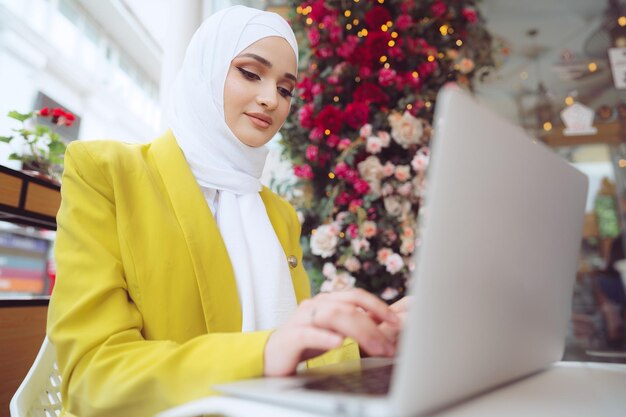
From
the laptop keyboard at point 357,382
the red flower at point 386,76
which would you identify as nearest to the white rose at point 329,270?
the red flower at point 386,76

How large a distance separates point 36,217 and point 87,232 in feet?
3.15

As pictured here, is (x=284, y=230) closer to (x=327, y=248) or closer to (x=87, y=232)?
(x=87, y=232)

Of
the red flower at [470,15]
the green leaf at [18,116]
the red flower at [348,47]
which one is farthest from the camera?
the red flower at [470,15]

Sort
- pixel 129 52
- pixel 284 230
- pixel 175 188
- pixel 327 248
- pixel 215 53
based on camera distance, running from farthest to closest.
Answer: pixel 129 52, pixel 327 248, pixel 284 230, pixel 215 53, pixel 175 188

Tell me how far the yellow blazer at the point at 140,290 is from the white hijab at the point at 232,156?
0.23 ft

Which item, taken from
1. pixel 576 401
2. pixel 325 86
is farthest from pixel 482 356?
pixel 325 86

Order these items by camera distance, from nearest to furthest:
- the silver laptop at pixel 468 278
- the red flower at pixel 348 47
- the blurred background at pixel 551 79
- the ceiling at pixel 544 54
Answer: the silver laptop at pixel 468 278 → the red flower at pixel 348 47 → the blurred background at pixel 551 79 → the ceiling at pixel 544 54

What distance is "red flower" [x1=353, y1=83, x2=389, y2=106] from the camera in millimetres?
2031

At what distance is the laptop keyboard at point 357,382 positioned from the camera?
337 mm

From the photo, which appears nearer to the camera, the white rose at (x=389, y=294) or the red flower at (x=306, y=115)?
the white rose at (x=389, y=294)

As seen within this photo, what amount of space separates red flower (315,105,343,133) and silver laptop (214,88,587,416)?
158 cm

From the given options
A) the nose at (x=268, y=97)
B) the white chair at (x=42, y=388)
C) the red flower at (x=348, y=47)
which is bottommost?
the white chair at (x=42, y=388)

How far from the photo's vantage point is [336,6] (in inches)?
85.0

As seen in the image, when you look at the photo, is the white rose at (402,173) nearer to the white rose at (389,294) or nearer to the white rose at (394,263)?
the white rose at (394,263)
